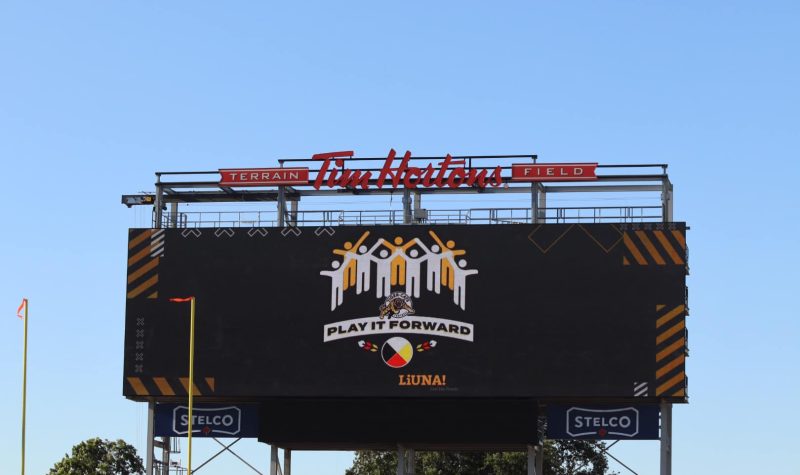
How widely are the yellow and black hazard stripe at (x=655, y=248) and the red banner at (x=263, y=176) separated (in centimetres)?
1385

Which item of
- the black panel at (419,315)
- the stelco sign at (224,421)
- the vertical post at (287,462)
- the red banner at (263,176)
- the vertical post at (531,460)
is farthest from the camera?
the vertical post at (287,462)

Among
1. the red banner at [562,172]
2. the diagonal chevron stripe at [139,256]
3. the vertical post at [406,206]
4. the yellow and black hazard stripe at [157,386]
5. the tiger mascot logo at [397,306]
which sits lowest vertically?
the yellow and black hazard stripe at [157,386]

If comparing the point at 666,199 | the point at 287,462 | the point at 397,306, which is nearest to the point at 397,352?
the point at 397,306

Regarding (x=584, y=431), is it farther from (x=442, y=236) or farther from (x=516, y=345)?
(x=442, y=236)

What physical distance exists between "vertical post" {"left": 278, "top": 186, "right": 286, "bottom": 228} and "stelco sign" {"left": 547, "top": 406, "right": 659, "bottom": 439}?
1364 cm

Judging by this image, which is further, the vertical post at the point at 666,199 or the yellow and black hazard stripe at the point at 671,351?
the vertical post at the point at 666,199

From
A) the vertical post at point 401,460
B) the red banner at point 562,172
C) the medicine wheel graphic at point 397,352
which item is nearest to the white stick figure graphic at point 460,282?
the medicine wheel graphic at point 397,352

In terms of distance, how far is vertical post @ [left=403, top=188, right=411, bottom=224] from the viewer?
74.8m

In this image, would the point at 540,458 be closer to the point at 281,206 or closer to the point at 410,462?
the point at 410,462

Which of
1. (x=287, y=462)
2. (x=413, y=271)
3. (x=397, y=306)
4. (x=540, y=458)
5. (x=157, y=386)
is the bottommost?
(x=287, y=462)

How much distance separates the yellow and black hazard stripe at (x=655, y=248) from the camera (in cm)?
7194

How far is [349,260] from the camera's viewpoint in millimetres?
73875

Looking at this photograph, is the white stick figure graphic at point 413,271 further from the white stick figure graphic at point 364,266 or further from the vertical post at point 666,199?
the vertical post at point 666,199

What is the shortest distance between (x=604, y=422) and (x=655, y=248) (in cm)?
731
